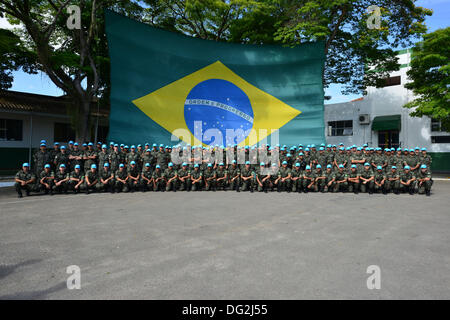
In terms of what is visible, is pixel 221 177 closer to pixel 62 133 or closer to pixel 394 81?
pixel 62 133

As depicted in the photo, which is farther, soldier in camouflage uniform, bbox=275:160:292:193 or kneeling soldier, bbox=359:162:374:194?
soldier in camouflage uniform, bbox=275:160:292:193

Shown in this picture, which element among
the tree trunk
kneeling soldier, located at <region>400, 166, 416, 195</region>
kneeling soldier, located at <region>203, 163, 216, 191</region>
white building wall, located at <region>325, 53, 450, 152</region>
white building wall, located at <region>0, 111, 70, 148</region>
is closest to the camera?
kneeling soldier, located at <region>400, 166, 416, 195</region>

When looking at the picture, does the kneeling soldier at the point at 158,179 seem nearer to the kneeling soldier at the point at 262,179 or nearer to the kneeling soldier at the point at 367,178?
the kneeling soldier at the point at 262,179

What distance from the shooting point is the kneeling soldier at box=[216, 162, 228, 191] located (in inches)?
437

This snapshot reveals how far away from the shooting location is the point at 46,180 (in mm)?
9453

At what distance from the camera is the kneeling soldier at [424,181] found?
9984 mm

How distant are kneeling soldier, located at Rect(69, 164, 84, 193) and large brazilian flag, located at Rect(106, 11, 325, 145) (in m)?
2.15

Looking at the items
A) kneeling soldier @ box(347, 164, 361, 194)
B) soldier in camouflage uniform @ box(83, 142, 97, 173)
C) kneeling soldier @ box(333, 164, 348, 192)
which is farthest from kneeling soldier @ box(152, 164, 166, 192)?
kneeling soldier @ box(347, 164, 361, 194)

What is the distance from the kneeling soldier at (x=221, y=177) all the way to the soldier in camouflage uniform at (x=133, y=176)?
9.32 feet

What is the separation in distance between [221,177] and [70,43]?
41.7ft

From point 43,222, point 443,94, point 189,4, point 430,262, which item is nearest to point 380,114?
point 443,94

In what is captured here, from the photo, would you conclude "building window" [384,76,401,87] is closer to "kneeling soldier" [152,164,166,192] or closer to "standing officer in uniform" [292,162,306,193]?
"standing officer in uniform" [292,162,306,193]

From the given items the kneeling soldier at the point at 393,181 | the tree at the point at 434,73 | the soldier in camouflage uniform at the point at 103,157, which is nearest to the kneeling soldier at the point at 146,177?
the soldier in camouflage uniform at the point at 103,157

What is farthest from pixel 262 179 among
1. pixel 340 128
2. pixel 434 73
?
pixel 340 128
